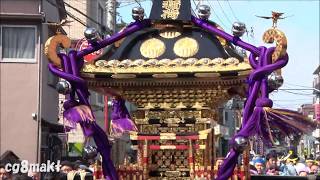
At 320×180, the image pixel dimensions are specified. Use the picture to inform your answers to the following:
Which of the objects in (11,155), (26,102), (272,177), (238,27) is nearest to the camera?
(238,27)

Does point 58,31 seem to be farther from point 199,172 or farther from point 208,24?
point 199,172

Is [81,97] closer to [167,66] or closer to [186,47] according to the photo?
[167,66]

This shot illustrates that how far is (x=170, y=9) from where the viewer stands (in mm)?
5898

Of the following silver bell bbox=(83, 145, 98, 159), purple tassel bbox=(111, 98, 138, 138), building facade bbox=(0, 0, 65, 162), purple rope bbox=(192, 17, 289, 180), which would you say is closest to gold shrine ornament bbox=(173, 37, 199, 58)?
purple rope bbox=(192, 17, 289, 180)

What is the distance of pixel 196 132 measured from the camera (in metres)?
5.77

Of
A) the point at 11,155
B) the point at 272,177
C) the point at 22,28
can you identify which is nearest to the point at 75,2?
the point at 22,28

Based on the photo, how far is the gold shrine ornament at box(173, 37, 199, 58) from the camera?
225 inches

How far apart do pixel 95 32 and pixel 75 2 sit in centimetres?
2019

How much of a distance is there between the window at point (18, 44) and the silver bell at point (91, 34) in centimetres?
1176

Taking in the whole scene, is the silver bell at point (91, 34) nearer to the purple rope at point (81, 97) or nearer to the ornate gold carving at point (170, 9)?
the purple rope at point (81, 97)

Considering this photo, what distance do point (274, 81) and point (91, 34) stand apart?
5.88 feet

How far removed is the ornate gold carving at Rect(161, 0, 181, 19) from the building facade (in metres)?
10.9

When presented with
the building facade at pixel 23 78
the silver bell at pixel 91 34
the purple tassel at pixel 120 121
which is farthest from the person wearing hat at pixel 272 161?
the building facade at pixel 23 78

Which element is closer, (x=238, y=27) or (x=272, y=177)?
(x=238, y=27)
